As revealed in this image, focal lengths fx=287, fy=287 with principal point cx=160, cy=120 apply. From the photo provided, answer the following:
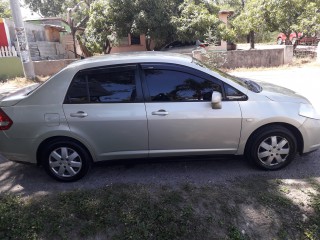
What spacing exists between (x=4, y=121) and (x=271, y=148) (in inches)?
135

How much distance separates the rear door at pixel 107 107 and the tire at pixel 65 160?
205 mm

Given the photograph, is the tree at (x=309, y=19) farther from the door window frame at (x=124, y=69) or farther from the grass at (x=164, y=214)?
the door window frame at (x=124, y=69)

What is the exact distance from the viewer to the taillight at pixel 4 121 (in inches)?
144

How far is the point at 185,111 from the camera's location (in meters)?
3.54

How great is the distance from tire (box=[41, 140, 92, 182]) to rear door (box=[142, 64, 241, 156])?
911 millimetres

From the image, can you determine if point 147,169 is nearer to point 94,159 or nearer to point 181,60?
point 94,159

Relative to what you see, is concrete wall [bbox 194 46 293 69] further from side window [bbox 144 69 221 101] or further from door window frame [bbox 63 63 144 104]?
door window frame [bbox 63 63 144 104]

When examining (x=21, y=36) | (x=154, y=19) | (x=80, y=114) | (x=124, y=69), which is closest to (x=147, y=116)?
(x=124, y=69)

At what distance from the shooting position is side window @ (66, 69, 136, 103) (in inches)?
141

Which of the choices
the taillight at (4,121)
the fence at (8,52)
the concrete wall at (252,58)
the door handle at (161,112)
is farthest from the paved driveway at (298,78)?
the fence at (8,52)

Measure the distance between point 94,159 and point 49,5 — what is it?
141 ft

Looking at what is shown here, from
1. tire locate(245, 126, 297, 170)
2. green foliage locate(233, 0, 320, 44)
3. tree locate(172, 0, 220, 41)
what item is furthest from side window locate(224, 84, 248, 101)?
green foliage locate(233, 0, 320, 44)

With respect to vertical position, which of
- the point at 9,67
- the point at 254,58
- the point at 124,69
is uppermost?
the point at 124,69

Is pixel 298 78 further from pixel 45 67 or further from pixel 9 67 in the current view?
pixel 9 67
